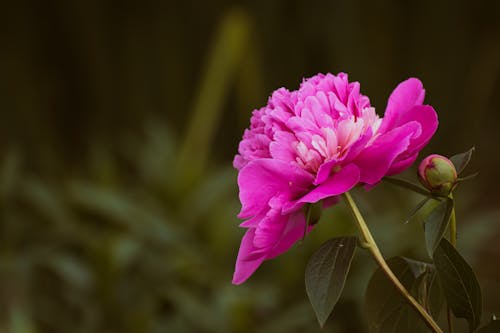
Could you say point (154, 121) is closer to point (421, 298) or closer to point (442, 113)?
point (442, 113)

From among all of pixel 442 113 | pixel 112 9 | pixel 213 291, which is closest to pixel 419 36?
pixel 442 113

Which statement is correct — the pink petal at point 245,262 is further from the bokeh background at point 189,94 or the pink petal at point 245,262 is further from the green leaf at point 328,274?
the bokeh background at point 189,94

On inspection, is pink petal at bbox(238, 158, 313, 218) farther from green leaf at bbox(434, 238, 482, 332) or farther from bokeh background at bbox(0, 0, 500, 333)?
bokeh background at bbox(0, 0, 500, 333)

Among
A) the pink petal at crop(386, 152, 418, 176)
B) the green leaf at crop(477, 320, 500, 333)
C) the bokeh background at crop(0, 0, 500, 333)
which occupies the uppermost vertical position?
the bokeh background at crop(0, 0, 500, 333)

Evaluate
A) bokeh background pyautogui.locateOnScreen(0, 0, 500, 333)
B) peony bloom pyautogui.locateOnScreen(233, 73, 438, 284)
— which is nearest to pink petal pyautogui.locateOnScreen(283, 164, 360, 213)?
peony bloom pyautogui.locateOnScreen(233, 73, 438, 284)

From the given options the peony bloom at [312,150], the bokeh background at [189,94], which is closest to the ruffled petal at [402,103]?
the peony bloom at [312,150]
